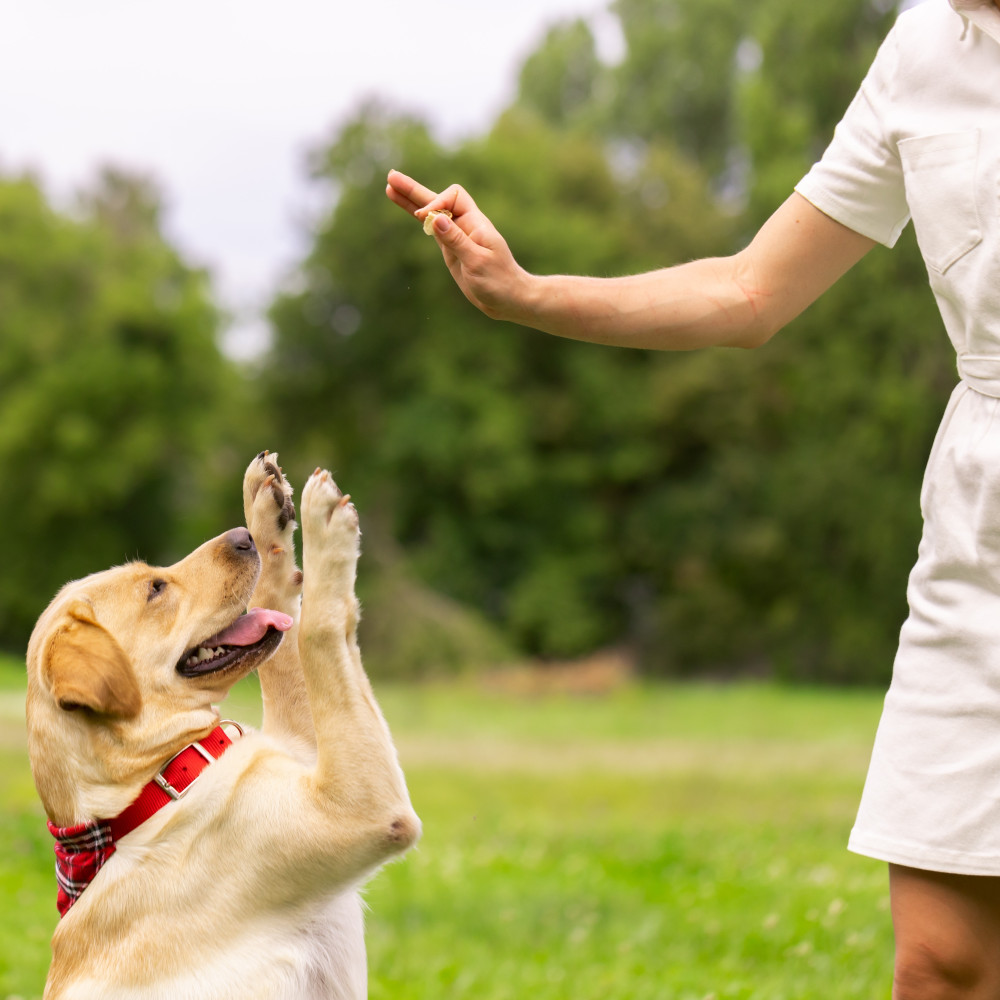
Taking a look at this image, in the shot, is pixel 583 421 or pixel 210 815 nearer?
pixel 210 815

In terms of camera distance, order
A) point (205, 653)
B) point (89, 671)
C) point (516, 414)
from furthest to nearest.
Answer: point (516, 414) → point (205, 653) → point (89, 671)

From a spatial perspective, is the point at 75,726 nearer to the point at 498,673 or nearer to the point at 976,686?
the point at 976,686

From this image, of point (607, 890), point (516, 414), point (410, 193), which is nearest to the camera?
point (410, 193)

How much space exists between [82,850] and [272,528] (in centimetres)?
102

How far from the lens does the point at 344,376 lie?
1356 inches

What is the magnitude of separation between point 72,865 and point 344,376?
31918 mm

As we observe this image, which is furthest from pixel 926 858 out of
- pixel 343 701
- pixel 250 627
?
pixel 250 627

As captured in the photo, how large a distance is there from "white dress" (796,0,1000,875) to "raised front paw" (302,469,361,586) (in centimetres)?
138

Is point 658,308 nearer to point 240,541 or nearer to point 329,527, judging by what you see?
point 329,527

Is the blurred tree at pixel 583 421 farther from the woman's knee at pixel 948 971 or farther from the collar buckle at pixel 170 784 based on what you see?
the woman's knee at pixel 948 971

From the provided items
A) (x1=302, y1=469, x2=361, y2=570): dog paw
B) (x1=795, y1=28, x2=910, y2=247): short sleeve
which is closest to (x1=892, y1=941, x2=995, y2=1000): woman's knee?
(x1=795, y1=28, x2=910, y2=247): short sleeve

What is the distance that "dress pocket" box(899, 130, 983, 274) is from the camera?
7.64 ft

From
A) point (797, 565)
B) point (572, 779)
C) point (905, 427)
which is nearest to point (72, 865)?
point (572, 779)

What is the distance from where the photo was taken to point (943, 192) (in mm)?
2369
